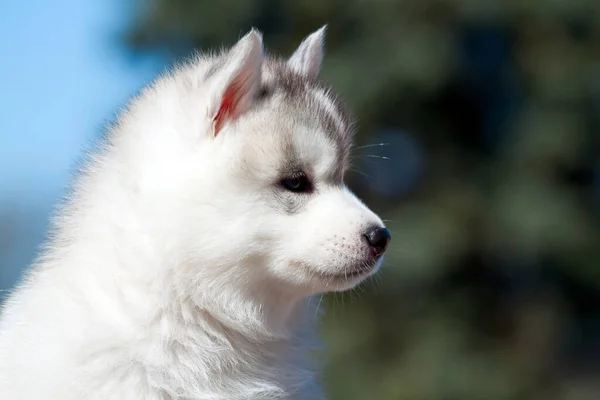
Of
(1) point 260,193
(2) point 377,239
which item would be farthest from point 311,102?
(2) point 377,239

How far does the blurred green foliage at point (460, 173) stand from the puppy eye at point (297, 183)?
3.11 metres

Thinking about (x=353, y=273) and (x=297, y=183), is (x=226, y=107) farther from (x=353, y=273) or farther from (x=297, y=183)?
(x=353, y=273)

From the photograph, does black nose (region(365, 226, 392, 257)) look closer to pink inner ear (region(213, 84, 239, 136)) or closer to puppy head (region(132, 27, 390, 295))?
puppy head (region(132, 27, 390, 295))

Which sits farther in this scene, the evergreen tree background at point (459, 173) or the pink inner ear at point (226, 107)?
the evergreen tree background at point (459, 173)

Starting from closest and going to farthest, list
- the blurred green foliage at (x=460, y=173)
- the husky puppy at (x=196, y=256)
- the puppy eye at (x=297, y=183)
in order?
the husky puppy at (x=196, y=256) < the puppy eye at (x=297, y=183) < the blurred green foliage at (x=460, y=173)

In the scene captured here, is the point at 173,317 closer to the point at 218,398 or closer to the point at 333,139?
the point at 218,398

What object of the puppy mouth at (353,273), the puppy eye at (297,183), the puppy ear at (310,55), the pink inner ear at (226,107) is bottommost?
the puppy mouth at (353,273)

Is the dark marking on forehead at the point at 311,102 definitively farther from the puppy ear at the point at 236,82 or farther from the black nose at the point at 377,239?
the black nose at the point at 377,239

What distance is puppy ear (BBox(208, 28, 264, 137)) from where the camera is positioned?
272 centimetres

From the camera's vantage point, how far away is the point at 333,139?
2.94m

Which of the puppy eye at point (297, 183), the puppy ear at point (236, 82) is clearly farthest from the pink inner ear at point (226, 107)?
the puppy eye at point (297, 183)

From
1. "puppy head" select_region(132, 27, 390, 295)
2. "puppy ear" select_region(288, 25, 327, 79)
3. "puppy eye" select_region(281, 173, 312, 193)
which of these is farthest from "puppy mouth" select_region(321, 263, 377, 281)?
"puppy ear" select_region(288, 25, 327, 79)

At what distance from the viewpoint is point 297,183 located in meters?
2.79

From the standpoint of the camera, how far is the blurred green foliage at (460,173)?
611 cm
